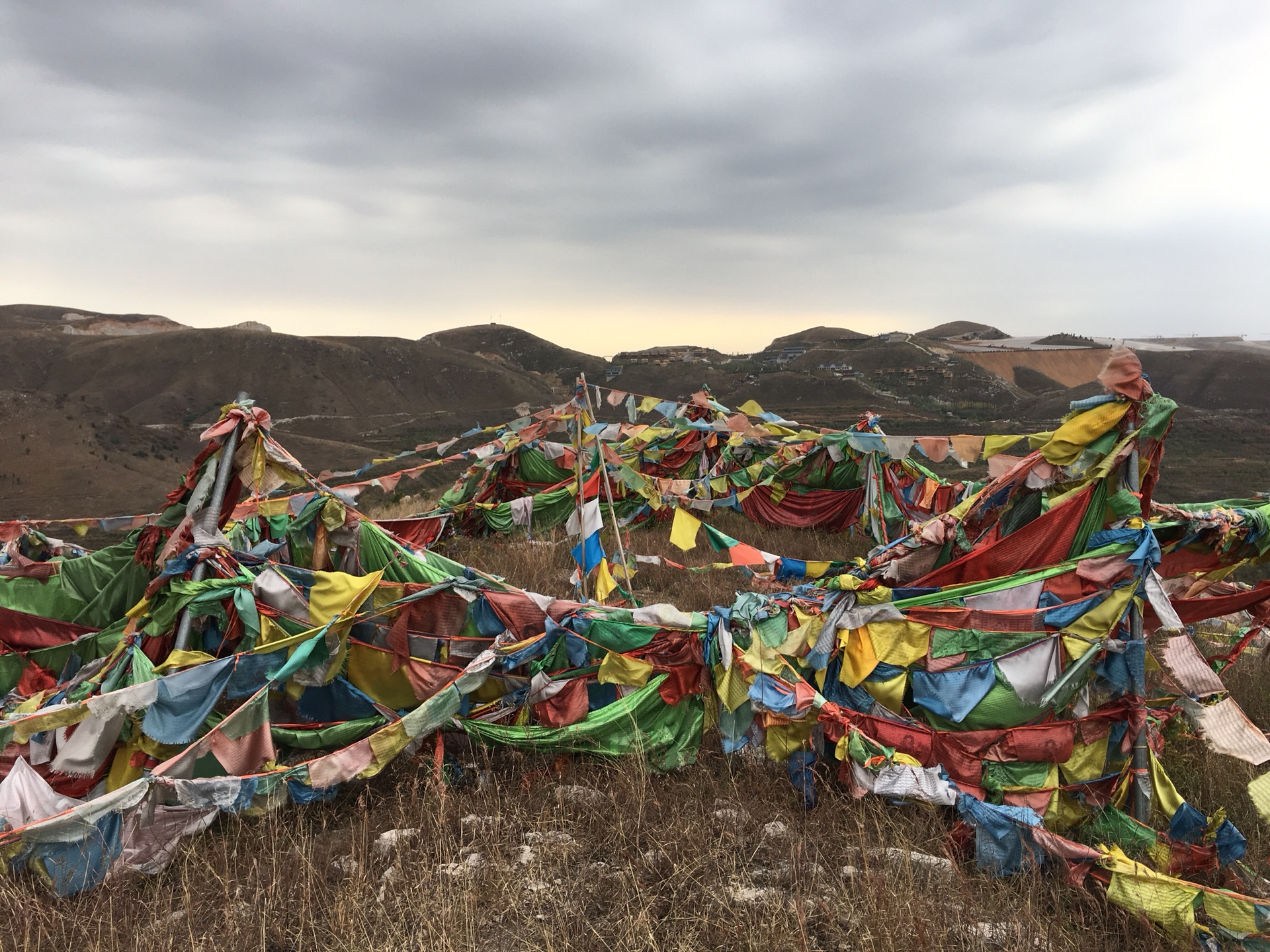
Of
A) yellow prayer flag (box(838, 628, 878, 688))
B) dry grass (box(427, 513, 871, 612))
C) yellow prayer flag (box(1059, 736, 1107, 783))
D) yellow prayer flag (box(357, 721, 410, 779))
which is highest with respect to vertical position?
yellow prayer flag (box(838, 628, 878, 688))

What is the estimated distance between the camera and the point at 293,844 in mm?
3592

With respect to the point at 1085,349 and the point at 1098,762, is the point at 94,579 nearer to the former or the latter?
the point at 1098,762

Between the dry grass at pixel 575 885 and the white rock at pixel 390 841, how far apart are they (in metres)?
0.04

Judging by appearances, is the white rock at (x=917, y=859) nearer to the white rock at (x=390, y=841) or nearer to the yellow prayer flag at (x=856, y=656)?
the yellow prayer flag at (x=856, y=656)

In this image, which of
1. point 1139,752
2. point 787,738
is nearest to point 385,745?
point 787,738

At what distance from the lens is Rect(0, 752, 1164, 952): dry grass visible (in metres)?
3.02

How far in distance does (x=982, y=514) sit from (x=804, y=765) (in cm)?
187

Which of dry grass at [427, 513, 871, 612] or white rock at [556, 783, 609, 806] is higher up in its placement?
white rock at [556, 783, 609, 806]

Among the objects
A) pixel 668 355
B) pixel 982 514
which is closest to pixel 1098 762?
pixel 982 514

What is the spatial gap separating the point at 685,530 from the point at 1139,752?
11.8 feet

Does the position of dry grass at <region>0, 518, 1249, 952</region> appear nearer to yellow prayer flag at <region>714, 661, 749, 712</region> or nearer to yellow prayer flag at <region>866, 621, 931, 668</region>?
yellow prayer flag at <region>714, 661, 749, 712</region>

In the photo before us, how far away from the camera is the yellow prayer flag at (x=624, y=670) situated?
441 centimetres

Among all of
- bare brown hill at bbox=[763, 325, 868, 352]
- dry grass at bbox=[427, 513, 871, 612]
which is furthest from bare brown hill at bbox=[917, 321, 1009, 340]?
dry grass at bbox=[427, 513, 871, 612]

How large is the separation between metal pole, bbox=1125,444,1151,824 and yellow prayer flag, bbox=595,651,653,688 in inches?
101
